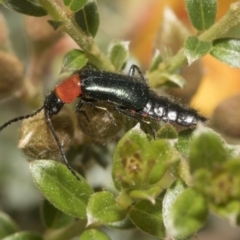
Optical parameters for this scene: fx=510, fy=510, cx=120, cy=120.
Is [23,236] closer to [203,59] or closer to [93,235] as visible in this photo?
[93,235]

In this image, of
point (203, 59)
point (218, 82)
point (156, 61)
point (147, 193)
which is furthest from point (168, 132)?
point (218, 82)

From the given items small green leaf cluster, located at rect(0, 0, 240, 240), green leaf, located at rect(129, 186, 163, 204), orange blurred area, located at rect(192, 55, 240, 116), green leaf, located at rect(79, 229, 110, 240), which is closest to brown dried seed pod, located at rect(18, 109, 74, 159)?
small green leaf cluster, located at rect(0, 0, 240, 240)

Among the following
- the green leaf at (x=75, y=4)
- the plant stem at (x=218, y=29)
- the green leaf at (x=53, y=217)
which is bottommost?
the green leaf at (x=53, y=217)

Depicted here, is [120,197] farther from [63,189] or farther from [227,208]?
[227,208]

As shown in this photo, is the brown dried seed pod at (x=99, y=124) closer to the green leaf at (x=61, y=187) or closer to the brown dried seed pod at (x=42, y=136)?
the brown dried seed pod at (x=42, y=136)

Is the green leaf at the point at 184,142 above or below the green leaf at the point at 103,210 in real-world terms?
above

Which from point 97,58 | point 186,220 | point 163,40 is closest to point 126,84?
point 97,58

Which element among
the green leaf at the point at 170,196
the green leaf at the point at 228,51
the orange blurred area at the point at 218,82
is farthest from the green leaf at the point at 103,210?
the orange blurred area at the point at 218,82

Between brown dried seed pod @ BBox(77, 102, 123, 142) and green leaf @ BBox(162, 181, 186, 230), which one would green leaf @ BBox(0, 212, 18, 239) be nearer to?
brown dried seed pod @ BBox(77, 102, 123, 142)
